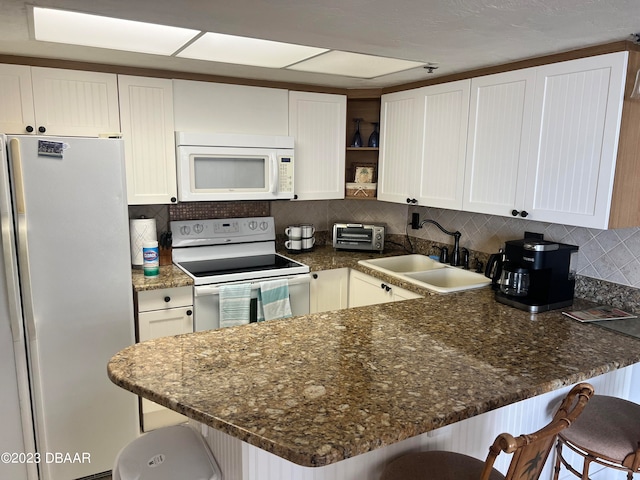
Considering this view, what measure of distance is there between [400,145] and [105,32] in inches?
75.7

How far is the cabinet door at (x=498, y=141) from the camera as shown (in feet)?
7.65

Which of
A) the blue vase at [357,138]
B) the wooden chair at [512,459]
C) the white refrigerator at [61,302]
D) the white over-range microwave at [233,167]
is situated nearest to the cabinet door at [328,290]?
the white over-range microwave at [233,167]

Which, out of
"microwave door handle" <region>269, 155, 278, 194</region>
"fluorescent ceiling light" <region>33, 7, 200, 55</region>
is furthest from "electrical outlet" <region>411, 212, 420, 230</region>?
"fluorescent ceiling light" <region>33, 7, 200, 55</region>

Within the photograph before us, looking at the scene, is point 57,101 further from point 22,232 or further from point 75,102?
point 22,232

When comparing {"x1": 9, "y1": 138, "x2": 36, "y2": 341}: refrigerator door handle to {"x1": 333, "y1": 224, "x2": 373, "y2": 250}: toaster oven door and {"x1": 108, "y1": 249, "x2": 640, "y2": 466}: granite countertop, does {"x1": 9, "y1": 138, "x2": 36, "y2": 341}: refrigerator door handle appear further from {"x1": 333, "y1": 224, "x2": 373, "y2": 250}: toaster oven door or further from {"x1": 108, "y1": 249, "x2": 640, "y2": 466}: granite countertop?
{"x1": 333, "y1": 224, "x2": 373, "y2": 250}: toaster oven door

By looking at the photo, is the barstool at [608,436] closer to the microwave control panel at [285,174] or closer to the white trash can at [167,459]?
the white trash can at [167,459]

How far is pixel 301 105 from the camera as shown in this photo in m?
3.21

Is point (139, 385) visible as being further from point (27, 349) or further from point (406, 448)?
point (27, 349)

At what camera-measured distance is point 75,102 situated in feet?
8.33

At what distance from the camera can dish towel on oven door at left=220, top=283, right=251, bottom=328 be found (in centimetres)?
275

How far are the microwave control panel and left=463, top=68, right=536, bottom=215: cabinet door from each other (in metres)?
1.18

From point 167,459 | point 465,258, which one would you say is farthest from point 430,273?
point 167,459

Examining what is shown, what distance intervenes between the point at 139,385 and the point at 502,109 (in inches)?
85.9

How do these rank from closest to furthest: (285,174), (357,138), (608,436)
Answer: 1. (608,436)
2. (285,174)
3. (357,138)
